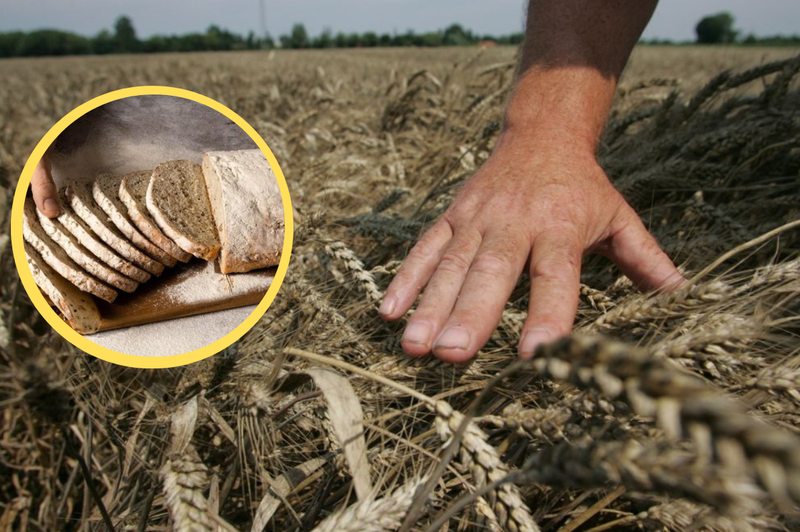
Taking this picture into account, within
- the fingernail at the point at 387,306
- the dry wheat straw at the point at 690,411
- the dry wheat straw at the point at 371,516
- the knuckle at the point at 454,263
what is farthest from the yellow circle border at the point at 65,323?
the dry wheat straw at the point at 690,411

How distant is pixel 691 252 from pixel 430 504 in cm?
109

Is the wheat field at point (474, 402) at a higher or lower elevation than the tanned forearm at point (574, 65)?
lower

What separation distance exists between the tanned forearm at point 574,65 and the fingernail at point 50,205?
3.84ft

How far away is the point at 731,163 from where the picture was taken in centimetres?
186

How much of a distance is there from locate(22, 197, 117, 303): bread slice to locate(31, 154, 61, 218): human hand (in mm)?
45

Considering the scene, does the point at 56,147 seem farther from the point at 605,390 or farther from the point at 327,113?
the point at 327,113

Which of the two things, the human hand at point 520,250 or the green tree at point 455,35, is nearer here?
the human hand at point 520,250

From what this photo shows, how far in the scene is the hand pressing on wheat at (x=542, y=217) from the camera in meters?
0.99

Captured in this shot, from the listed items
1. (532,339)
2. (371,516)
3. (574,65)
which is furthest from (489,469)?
(574,65)

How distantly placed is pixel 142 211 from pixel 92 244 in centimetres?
13

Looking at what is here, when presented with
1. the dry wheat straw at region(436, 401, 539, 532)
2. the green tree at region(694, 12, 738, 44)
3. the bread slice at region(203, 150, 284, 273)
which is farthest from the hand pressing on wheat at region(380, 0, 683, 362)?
the green tree at region(694, 12, 738, 44)

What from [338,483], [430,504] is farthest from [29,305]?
[430,504]

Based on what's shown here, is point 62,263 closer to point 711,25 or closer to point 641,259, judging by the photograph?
point 641,259

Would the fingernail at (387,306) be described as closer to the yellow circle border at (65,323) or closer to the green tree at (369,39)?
the yellow circle border at (65,323)
